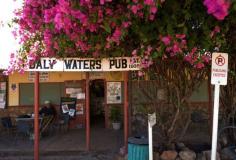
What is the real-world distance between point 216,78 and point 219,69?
174mm

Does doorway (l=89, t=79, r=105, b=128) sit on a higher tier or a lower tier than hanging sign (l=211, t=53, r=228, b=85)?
lower

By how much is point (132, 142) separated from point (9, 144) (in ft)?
19.4

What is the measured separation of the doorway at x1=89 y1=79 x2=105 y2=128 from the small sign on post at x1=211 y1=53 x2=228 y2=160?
33.0 ft

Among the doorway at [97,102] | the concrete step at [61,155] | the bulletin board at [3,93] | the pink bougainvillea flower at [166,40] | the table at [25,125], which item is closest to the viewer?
the pink bougainvillea flower at [166,40]

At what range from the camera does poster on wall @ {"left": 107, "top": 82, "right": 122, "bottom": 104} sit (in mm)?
16109

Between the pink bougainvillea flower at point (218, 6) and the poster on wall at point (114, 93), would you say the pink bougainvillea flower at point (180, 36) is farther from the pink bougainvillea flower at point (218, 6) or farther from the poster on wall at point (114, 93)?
the poster on wall at point (114, 93)

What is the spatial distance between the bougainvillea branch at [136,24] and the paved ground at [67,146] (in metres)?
4.40

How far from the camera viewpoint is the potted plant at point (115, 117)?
1583cm

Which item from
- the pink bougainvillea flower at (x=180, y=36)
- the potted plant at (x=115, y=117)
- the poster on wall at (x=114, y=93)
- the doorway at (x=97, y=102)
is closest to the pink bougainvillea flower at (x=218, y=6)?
the pink bougainvillea flower at (x=180, y=36)

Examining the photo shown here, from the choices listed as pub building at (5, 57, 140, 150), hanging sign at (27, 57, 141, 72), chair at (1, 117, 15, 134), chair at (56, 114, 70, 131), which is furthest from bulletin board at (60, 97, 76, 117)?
hanging sign at (27, 57, 141, 72)

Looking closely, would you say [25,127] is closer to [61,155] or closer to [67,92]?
[67,92]

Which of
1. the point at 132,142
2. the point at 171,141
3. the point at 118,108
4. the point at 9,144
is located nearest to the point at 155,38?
the point at 132,142

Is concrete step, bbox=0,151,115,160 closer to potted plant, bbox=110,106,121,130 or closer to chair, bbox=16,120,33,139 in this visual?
chair, bbox=16,120,33,139

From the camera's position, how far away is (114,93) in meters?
16.1
